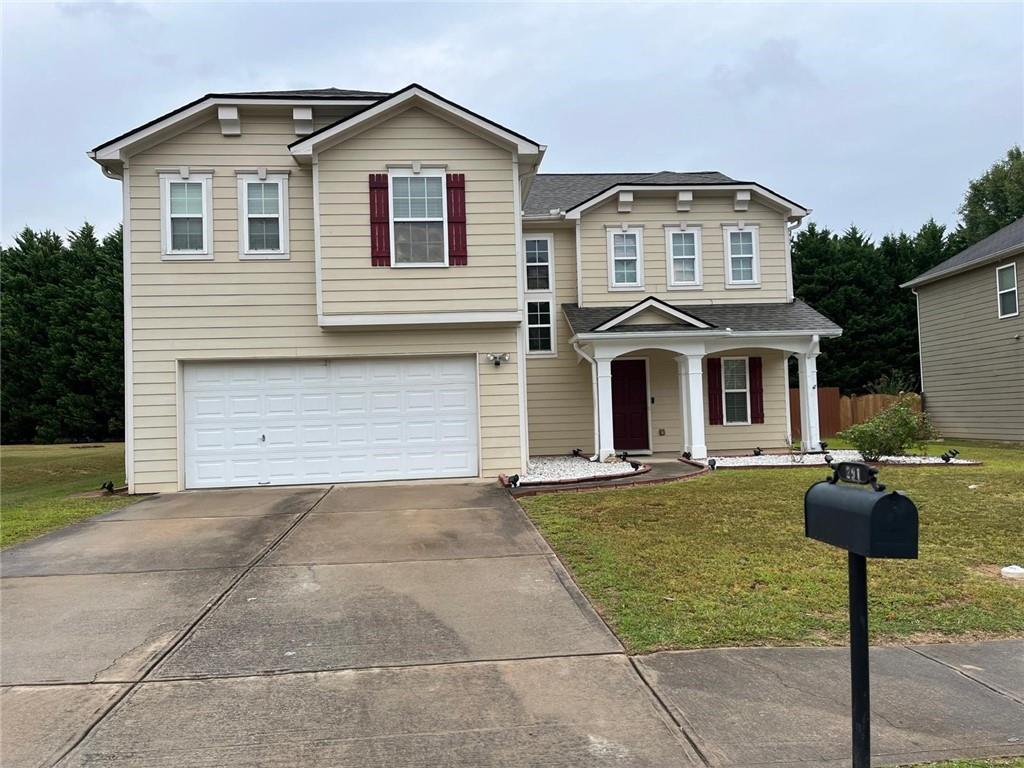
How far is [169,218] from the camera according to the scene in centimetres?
1182

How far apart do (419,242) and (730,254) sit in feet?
26.2

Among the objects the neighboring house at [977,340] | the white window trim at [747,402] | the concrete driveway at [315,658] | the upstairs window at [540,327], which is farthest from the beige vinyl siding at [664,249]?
the concrete driveway at [315,658]

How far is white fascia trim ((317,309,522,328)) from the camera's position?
11.6m

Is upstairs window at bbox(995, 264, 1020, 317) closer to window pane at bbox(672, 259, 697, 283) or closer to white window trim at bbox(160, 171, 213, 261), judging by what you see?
window pane at bbox(672, 259, 697, 283)

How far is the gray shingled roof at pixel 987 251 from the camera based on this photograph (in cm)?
1806

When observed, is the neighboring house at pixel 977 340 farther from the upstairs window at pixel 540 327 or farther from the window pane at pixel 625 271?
the upstairs window at pixel 540 327

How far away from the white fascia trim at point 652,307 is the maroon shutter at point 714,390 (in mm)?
2194

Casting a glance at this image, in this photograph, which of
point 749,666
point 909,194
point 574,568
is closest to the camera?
point 749,666

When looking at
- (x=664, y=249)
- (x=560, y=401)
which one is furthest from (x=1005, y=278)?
(x=560, y=401)

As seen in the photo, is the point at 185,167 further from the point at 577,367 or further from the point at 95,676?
the point at 95,676

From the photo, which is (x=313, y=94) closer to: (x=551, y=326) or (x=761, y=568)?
(x=551, y=326)

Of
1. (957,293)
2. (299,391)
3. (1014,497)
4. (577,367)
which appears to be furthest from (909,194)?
(299,391)

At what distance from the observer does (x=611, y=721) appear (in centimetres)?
342

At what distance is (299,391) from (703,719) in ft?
32.3
